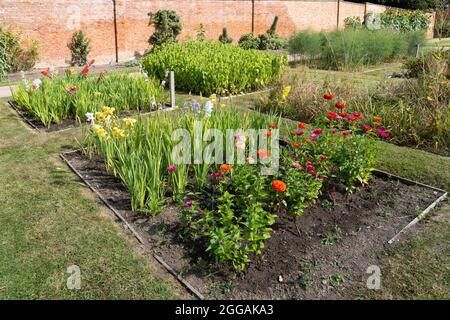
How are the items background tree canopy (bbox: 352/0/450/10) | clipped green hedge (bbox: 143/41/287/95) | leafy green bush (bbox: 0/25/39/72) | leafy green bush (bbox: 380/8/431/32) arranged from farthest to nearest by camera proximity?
background tree canopy (bbox: 352/0/450/10) < leafy green bush (bbox: 380/8/431/32) < leafy green bush (bbox: 0/25/39/72) < clipped green hedge (bbox: 143/41/287/95)

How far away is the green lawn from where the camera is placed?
2.82 metres

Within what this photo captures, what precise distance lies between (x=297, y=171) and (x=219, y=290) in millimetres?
1412

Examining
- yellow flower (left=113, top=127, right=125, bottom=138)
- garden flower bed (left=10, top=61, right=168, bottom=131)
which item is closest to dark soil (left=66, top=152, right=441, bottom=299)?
yellow flower (left=113, top=127, right=125, bottom=138)

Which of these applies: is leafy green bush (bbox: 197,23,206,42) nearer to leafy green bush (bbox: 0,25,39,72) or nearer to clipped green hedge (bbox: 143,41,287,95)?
leafy green bush (bbox: 0,25,39,72)

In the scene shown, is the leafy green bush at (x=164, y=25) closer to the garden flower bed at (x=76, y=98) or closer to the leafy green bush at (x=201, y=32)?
the leafy green bush at (x=201, y=32)

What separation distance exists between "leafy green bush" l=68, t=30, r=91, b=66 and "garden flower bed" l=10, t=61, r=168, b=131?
6874 mm

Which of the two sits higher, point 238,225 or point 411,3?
point 411,3

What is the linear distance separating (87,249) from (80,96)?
12.4 feet

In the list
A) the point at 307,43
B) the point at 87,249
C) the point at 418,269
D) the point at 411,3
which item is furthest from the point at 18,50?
the point at 411,3

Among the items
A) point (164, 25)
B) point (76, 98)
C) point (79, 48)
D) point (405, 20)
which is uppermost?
point (405, 20)

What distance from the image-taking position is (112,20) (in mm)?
15062

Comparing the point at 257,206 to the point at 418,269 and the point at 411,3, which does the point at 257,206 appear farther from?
the point at 411,3

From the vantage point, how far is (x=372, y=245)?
10.9 feet
